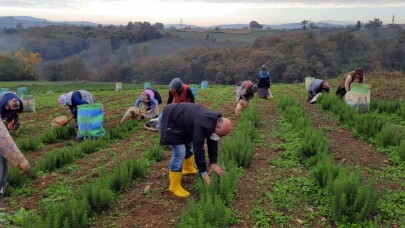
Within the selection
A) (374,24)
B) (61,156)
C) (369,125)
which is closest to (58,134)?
(61,156)

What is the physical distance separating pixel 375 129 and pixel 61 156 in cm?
532

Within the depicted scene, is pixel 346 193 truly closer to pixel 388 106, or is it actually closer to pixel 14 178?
pixel 14 178

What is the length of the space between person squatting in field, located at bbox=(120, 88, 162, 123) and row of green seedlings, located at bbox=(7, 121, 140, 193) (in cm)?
103

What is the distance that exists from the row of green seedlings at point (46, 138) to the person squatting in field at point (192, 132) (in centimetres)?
385

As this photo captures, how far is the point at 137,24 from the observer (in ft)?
414

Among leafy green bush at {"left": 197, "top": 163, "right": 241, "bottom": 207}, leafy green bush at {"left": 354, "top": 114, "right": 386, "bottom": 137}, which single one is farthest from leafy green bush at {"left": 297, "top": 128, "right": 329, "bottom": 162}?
leafy green bush at {"left": 197, "top": 163, "right": 241, "bottom": 207}

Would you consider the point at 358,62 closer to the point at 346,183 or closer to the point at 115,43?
the point at 346,183

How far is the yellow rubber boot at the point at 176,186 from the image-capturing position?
182 inches

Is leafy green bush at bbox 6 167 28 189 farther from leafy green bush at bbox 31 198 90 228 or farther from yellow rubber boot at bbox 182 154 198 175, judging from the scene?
yellow rubber boot at bbox 182 154 198 175

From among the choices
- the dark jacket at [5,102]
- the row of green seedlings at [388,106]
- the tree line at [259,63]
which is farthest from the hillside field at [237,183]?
the tree line at [259,63]

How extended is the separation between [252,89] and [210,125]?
20.6ft

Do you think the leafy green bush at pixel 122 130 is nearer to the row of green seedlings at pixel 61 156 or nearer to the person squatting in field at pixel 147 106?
the row of green seedlings at pixel 61 156

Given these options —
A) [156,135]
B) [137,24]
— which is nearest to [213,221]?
[156,135]

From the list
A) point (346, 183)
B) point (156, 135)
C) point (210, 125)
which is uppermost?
point (210, 125)
